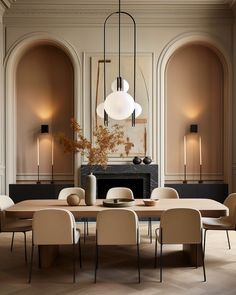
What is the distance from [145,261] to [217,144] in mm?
3896

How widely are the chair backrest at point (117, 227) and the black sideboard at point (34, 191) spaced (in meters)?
3.59

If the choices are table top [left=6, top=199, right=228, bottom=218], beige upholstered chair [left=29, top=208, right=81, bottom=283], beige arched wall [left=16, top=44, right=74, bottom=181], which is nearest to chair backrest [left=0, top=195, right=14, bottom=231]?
table top [left=6, top=199, right=228, bottom=218]

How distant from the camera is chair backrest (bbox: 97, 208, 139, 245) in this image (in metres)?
3.98

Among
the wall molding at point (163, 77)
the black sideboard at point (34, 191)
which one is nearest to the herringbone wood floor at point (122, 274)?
the black sideboard at point (34, 191)

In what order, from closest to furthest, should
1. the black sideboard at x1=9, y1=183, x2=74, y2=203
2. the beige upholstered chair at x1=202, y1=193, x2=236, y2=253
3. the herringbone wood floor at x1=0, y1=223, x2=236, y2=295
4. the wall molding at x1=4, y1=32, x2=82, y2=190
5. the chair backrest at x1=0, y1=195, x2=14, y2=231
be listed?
the herringbone wood floor at x1=0, y1=223, x2=236, y2=295 → the beige upholstered chair at x1=202, y1=193, x2=236, y2=253 → the chair backrest at x1=0, y1=195, x2=14, y2=231 → the black sideboard at x1=9, y1=183, x2=74, y2=203 → the wall molding at x1=4, y1=32, x2=82, y2=190

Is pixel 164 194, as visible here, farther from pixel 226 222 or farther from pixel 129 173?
pixel 129 173

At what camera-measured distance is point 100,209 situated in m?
4.48

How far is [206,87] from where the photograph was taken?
8.08 metres

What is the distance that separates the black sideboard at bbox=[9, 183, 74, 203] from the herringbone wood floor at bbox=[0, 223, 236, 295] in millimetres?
1952

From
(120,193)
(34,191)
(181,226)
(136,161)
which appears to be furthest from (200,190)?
(181,226)

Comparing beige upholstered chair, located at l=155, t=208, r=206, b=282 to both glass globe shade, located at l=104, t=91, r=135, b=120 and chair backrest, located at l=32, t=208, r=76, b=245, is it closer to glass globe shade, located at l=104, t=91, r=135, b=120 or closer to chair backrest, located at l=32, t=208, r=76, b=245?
chair backrest, located at l=32, t=208, r=76, b=245

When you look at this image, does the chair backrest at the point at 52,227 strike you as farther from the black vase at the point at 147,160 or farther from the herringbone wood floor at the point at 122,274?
the black vase at the point at 147,160

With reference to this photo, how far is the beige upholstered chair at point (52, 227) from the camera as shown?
4.01 meters

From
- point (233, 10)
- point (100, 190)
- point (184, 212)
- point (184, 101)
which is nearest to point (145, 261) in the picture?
point (184, 212)
